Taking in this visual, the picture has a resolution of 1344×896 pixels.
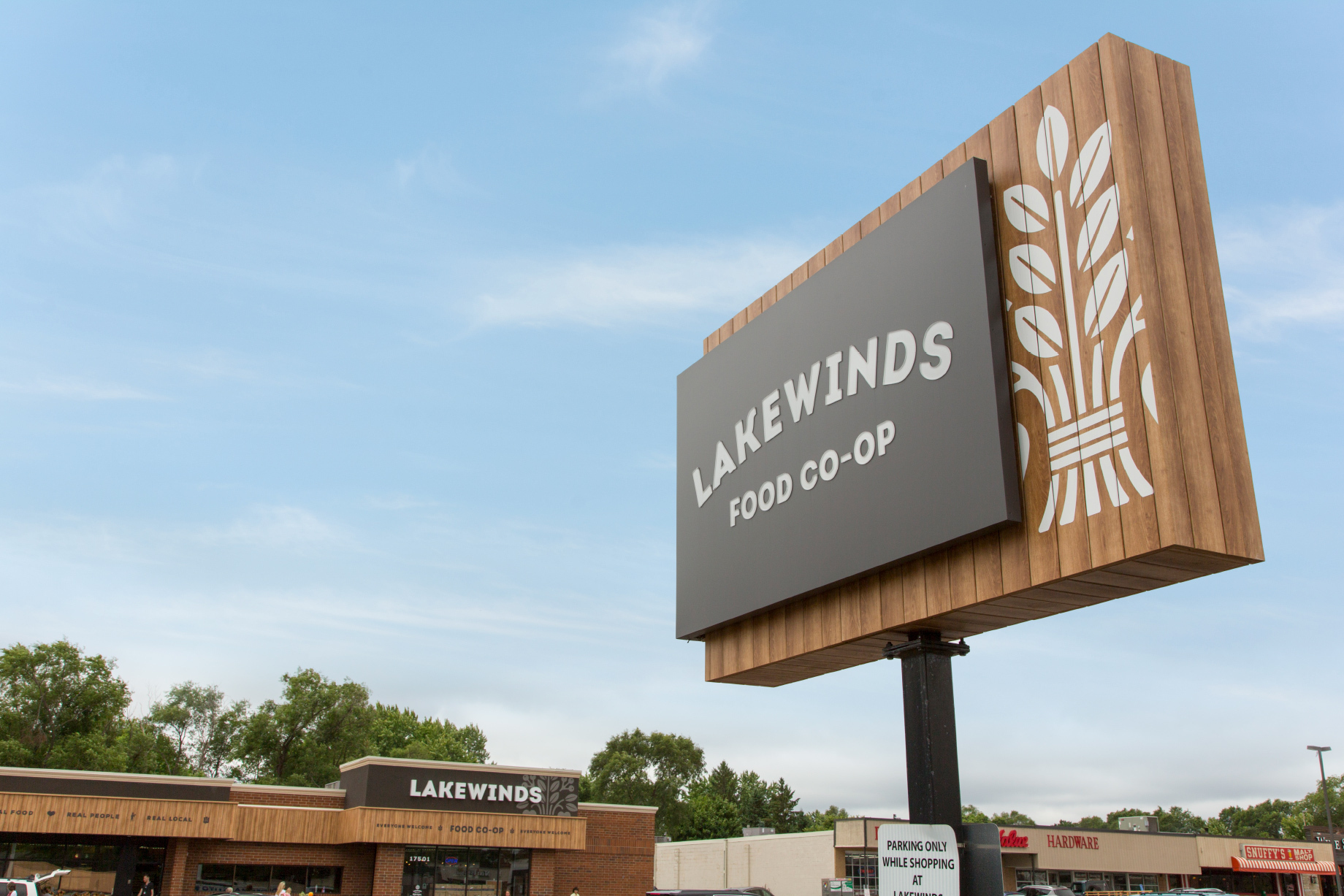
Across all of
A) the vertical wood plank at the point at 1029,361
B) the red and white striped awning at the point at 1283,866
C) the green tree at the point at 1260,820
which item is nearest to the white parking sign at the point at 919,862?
the vertical wood plank at the point at 1029,361

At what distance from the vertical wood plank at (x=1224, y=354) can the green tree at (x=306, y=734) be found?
65614 mm

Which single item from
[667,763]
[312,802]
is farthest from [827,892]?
[667,763]

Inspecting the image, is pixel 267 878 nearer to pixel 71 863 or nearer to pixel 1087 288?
pixel 71 863

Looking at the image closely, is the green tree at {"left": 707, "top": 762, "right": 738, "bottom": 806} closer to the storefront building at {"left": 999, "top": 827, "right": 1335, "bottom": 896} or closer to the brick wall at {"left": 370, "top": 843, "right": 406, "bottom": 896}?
the storefront building at {"left": 999, "top": 827, "right": 1335, "bottom": 896}

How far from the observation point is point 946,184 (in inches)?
392

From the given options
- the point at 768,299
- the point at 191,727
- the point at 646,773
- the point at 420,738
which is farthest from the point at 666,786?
the point at 768,299

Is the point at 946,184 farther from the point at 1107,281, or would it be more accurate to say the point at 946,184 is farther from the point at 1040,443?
the point at 1040,443

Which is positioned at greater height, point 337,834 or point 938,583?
point 938,583

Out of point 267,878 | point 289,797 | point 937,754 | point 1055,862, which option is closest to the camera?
point 937,754

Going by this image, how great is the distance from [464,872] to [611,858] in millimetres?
5477

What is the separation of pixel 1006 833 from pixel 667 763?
41382 millimetres

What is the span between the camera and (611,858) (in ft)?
114

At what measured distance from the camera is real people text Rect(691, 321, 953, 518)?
9.80 m

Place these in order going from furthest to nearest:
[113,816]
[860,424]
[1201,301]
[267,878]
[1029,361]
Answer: [267,878]
[113,816]
[860,424]
[1029,361]
[1201,301]
